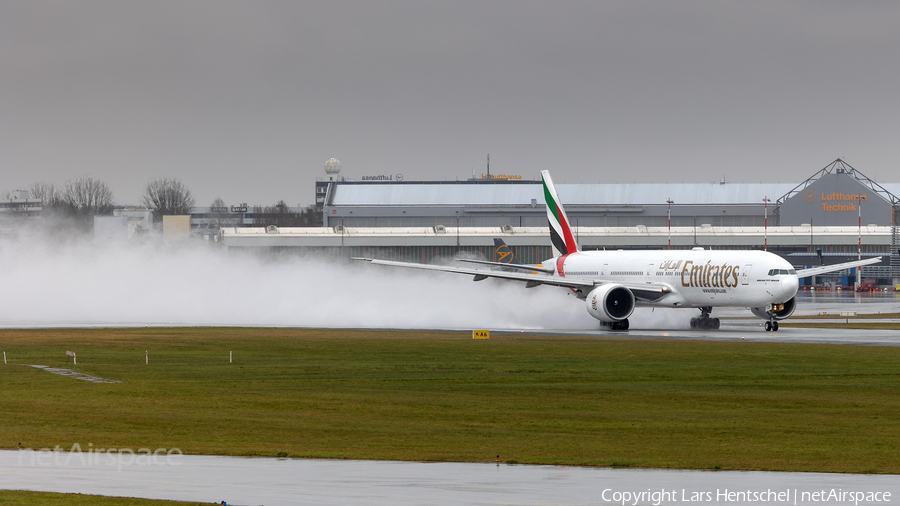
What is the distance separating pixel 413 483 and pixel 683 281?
44311 mm

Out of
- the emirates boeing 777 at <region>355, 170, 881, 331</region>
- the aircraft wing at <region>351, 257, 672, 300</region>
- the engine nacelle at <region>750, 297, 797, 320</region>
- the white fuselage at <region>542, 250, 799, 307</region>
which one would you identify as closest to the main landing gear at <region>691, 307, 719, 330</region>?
the emirates boeing 777 at <region>355, 170, 881, 331</region>

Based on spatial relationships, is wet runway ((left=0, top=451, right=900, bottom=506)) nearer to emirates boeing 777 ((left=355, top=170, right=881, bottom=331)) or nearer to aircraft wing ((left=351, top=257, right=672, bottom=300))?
emirates boeing 777 ((left=355, top=170, right=881, bottom=331))

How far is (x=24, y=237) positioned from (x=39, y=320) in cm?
2134

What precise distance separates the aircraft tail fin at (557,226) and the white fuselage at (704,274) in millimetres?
3959

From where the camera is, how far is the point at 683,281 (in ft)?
190

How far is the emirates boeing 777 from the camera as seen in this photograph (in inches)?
2144

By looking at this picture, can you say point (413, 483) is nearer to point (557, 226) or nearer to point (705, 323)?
point (705, 323)

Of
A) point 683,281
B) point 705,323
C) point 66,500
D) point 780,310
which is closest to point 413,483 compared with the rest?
point 66,500

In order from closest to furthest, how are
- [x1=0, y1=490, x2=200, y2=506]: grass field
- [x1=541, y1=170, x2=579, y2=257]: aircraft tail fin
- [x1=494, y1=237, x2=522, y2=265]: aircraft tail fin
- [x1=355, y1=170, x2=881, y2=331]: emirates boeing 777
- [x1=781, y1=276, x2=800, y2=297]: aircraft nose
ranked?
[x1=0, y1=490, x2=200, y2=506]: grass field
[x1=781, y1=276, x2=800, y2=297]: aircraft nose
[x1=355, y1=170, x2=881, y2=331]: emirates boeing 777
[x1=541, y1=170, x2=579, y2=257]: aircraft tail fin
[x1=494, y1=237, x2=522, y2=265]: aircraft tail fin

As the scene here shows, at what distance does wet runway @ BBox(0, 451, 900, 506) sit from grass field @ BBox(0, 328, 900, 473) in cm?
111

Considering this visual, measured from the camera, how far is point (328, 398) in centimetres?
2827

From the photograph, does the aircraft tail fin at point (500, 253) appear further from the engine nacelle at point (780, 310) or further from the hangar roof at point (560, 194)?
the engine nacelle at point (780, 310)

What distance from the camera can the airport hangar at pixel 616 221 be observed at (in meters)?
138

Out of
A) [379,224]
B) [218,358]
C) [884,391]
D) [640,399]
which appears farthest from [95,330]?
[379,224]
